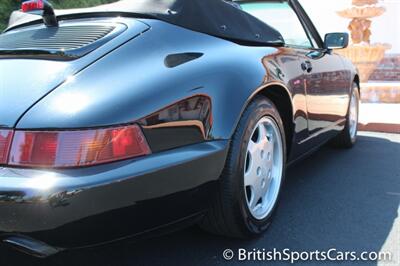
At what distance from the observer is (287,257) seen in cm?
242

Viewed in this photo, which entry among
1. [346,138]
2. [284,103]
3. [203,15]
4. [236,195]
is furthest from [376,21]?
[236,195]

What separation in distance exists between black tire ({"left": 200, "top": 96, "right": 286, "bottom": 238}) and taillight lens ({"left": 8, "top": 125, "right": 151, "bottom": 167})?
2.14ft

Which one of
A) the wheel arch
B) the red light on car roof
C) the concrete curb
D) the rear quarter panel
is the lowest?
the concrete curb

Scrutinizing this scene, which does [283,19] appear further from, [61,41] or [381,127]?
[381,127]

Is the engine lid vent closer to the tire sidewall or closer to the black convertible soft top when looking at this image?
the black convertible soft top

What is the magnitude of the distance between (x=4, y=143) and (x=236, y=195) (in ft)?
3.54

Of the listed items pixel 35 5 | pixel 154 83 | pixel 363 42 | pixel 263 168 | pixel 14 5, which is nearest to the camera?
pixel 154 83

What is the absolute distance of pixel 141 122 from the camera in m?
1.85

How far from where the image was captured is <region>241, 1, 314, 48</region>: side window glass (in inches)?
147

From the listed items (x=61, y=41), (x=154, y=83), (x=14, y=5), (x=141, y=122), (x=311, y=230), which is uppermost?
(x=61, y=41)

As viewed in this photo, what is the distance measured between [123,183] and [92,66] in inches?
21.6

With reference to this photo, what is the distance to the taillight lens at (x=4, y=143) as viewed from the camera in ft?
5.87

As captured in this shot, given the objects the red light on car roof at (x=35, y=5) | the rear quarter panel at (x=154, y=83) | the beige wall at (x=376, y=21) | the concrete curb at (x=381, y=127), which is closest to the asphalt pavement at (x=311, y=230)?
the rear quarter panel at (x=154, y=83)

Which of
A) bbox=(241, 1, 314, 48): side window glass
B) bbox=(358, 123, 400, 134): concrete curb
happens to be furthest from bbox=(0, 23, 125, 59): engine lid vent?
bbox=(358, 123, 400, 134): concrete curb
